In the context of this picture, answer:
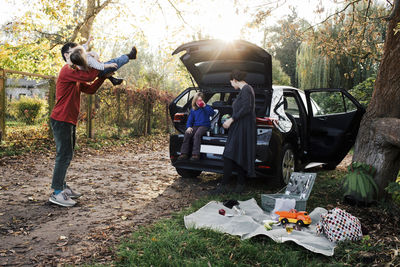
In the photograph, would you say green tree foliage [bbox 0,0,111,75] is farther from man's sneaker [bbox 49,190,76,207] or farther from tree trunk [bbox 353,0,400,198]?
tree trunk [bbox 353,0,400,198]

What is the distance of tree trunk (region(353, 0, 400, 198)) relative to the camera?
183 inches

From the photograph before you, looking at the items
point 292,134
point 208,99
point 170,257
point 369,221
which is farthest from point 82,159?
point 369,221

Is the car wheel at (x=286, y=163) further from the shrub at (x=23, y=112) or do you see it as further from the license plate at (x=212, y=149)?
the shrub at (x=23, y=112)

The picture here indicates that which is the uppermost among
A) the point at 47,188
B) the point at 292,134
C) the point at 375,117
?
the point at 375,117

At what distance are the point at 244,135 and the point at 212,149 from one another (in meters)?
0.67

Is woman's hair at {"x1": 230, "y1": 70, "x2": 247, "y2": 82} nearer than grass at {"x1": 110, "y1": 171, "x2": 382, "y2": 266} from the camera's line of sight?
No

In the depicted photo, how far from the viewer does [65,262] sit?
2812 mm

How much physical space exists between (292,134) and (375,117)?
1.24 meters

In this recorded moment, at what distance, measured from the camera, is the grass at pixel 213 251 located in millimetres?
2791

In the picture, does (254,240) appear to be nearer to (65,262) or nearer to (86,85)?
(65,262)

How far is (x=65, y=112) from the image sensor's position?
13.9ft

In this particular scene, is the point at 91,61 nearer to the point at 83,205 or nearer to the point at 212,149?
the point at 83,205

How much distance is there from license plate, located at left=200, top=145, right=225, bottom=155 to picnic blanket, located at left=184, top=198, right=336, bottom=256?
108 centimetres

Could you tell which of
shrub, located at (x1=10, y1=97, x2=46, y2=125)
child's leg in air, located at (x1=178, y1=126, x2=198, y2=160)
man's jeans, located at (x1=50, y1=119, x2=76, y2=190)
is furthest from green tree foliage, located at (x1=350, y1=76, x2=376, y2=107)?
shrub, located at (x1=10, y1=97, x2=46, y2=125)
